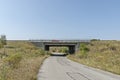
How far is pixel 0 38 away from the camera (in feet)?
289

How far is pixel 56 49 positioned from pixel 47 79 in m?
138

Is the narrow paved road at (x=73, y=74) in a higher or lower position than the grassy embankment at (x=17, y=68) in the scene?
lower

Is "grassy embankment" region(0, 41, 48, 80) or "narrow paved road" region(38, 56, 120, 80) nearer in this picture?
"grassy embankment" region(0, 41, 48, 80)

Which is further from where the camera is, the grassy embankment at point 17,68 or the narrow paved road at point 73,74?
the narrow paved road at point 73,74

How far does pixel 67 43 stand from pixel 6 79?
236 ft

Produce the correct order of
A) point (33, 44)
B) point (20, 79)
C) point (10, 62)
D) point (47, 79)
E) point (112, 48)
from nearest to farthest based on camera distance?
point (20, 79) < point (47, 79) < point (10, 62) < point (112, 48) < point (33, 44)

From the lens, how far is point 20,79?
13.5m

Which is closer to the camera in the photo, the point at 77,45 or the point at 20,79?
the point at 20,79

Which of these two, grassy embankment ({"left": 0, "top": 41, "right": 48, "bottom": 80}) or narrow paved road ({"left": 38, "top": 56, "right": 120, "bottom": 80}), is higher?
grassy embankment ({"left": 0, "top": 41, "right": 48, "bottom": 80})

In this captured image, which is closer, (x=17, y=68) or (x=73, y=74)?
(x=73, y=74)

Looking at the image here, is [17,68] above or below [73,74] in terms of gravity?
above

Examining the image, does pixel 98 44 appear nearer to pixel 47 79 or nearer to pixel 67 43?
pixel 67 43

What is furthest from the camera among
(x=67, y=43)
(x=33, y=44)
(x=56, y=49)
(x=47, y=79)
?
(x=56, y=49)

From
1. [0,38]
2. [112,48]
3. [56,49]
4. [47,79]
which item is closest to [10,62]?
[47,79]
